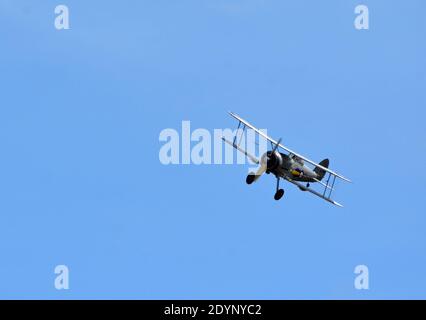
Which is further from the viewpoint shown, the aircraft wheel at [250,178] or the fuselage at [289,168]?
the fuselage at [289,168]

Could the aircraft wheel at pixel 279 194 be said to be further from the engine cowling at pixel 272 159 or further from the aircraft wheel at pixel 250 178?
the aircraft wheel at pixel 250 178

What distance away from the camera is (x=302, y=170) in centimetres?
10212

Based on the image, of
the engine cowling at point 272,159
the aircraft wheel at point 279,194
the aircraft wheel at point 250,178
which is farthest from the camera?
the aircraft wheel at point 279,194

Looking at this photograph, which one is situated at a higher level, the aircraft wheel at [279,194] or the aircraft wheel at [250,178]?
the aircraft wheel at [250,178]

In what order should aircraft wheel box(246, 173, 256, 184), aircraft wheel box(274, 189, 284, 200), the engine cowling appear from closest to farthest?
aircraft wheel box(246, 173, 256, 184) < the engine cowling < aircraft wheel box(274, 189, 284, 200)

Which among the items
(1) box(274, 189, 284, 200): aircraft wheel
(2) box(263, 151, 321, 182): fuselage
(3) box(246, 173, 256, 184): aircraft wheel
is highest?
(2) box(263, 151, 321, 182): fuselage

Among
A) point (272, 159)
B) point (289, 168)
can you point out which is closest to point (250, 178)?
point (272, 159)

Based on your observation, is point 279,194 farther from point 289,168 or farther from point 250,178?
point 250,178

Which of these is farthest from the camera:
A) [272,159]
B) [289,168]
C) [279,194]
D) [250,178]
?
[279,194]

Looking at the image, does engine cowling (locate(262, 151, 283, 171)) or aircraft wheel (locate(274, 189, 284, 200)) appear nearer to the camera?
engine cowling (locate(262, 151, 283, 171))

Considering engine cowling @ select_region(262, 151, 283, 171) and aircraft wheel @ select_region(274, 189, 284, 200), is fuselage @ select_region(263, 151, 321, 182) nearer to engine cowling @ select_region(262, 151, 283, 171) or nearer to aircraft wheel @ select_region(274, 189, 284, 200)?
engine cowling @ select_region(262, 151, 283, 171)
